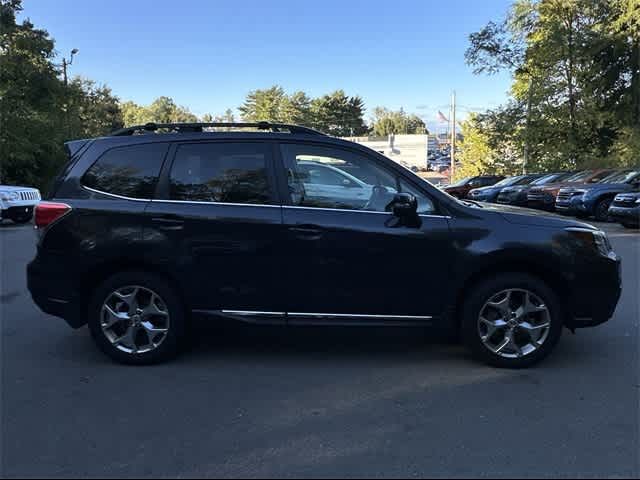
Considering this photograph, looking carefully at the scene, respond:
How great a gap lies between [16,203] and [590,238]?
14364 millimetres

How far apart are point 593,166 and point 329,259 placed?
28.7 meters

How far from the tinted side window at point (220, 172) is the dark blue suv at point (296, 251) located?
1 centimetres

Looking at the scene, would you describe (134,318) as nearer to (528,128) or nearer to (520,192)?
(520,192)

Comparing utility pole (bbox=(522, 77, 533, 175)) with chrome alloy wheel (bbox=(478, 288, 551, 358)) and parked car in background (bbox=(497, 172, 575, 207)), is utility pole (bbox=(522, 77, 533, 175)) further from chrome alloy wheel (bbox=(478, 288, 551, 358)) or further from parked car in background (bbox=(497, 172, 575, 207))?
chrome alloy wheel (bbox=(478, 288, 551, 358))

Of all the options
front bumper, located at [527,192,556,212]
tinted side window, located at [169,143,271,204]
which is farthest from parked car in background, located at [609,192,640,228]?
tinted side window, located at [169,143,271,204]

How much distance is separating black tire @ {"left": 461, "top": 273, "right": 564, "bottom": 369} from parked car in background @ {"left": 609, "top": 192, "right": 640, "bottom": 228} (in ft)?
33.7

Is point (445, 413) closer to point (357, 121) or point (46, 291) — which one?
point (46, 291)

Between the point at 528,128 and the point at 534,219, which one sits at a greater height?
the point at 528,128

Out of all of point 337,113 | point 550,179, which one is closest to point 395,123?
point 337,113

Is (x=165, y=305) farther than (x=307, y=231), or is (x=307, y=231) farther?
(x=165, y=305)

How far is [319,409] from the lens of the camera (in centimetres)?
376

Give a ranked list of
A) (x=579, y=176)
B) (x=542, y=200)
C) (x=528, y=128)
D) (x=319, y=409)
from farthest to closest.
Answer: (x=528, y=128) → (x=579, y=176) → (x=542, y=200) → (x=319, y=409)

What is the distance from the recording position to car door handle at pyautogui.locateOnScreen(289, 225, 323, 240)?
435cm

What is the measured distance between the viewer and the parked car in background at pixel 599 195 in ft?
51.1
